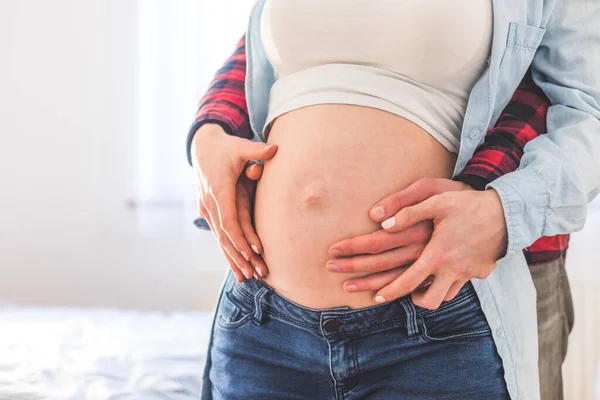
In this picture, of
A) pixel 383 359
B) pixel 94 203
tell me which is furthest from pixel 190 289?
pixel 383 359

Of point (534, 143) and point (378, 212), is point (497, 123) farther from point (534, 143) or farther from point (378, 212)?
point (378, 212)

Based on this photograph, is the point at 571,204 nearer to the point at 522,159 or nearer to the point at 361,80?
the point at 522,159

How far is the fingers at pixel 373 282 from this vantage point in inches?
27.3

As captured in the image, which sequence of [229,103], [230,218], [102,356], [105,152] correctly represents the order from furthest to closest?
[105,152], [102,356], [229,103], [230,218]

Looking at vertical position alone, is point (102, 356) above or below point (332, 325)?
below

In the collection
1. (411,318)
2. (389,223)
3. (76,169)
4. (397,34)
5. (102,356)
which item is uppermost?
(397,34)

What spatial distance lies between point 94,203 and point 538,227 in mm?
1904

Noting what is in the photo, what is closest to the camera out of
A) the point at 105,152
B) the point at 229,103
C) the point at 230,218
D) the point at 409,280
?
the point at 409,280

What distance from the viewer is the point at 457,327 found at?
2.34ft

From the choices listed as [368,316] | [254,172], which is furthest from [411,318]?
[254,172]

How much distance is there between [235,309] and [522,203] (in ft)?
1.30

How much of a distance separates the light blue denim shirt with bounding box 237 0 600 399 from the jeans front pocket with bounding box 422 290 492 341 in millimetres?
14

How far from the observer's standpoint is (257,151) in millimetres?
791

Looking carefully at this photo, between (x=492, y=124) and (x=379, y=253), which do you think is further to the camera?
(x=492, y=124)
